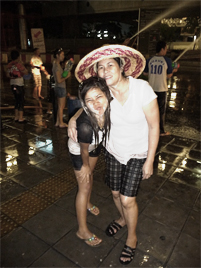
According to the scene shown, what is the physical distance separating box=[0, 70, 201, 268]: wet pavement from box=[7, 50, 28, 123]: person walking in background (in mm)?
1332

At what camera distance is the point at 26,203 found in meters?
3.00

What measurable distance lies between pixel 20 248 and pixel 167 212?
187 centimetres

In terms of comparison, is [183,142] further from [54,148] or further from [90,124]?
[90,124]

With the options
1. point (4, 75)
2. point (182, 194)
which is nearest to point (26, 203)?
point (182, 194)

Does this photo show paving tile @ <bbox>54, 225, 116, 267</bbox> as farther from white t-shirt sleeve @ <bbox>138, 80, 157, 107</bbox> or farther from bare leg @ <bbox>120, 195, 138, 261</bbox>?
white t-shirt sleeve @ <bbox>138, 80, 157, 107</bbox>

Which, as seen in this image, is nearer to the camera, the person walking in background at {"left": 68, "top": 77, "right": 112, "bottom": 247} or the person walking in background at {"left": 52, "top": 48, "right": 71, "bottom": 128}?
the person walking in background at {"left": 68, "top": 77, "right": 112, "bottom": 247}

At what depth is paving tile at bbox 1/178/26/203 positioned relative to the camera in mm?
3141

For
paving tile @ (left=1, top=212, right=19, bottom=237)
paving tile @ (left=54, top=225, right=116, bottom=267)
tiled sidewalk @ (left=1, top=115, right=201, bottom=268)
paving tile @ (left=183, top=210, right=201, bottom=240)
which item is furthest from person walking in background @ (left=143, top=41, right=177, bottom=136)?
paving tile @ (left=1, top=212, right=19, bottom=237)

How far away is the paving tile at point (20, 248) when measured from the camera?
2161mm

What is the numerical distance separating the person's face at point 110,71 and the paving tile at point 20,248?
1.90 meters

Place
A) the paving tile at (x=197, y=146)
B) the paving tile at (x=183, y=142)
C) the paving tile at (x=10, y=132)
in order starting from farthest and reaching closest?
the paving tile at (x=10, y=132) < the paving tile at (x=183, y=142) < the paving tile at (x=197, y=146)

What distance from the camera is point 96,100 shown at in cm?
188

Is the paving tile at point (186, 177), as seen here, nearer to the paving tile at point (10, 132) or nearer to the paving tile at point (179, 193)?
the paving tile at point (179, 193)

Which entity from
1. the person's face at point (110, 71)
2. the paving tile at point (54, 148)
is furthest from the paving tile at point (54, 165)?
the person's face at point (110, 71)
